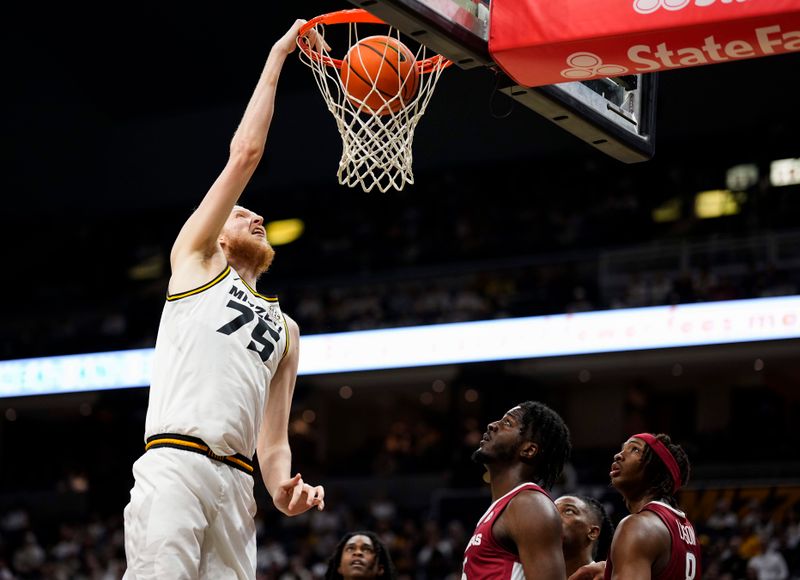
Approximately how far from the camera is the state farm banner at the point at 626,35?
159 inches

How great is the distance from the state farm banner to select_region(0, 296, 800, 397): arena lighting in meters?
11.5

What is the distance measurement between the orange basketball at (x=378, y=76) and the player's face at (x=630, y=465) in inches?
67.8

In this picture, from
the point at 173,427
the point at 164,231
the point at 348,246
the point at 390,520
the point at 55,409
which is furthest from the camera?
the point at 55,409

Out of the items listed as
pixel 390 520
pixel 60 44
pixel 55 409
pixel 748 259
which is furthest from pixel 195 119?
pixel 748 259

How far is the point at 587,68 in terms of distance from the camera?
4434 mm

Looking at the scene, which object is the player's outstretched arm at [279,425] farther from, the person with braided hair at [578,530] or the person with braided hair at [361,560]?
the person with braided hair at [361,560]

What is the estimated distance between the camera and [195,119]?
23.0 m

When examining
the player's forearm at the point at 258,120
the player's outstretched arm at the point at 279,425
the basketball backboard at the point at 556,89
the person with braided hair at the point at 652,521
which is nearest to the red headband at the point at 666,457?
the person with braided hair at the point at 652,521

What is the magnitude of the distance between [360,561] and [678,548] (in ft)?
6.31

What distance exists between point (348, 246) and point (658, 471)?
58.4ft

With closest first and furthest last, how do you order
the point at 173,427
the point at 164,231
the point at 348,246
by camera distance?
the point at 173,427 < the point at 348,246 < the point at 164,231

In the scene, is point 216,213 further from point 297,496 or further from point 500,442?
point 500,442

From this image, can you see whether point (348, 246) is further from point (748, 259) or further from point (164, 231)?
point (748, 259)

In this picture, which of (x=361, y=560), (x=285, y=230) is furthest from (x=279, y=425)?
(x=285, y=230)
